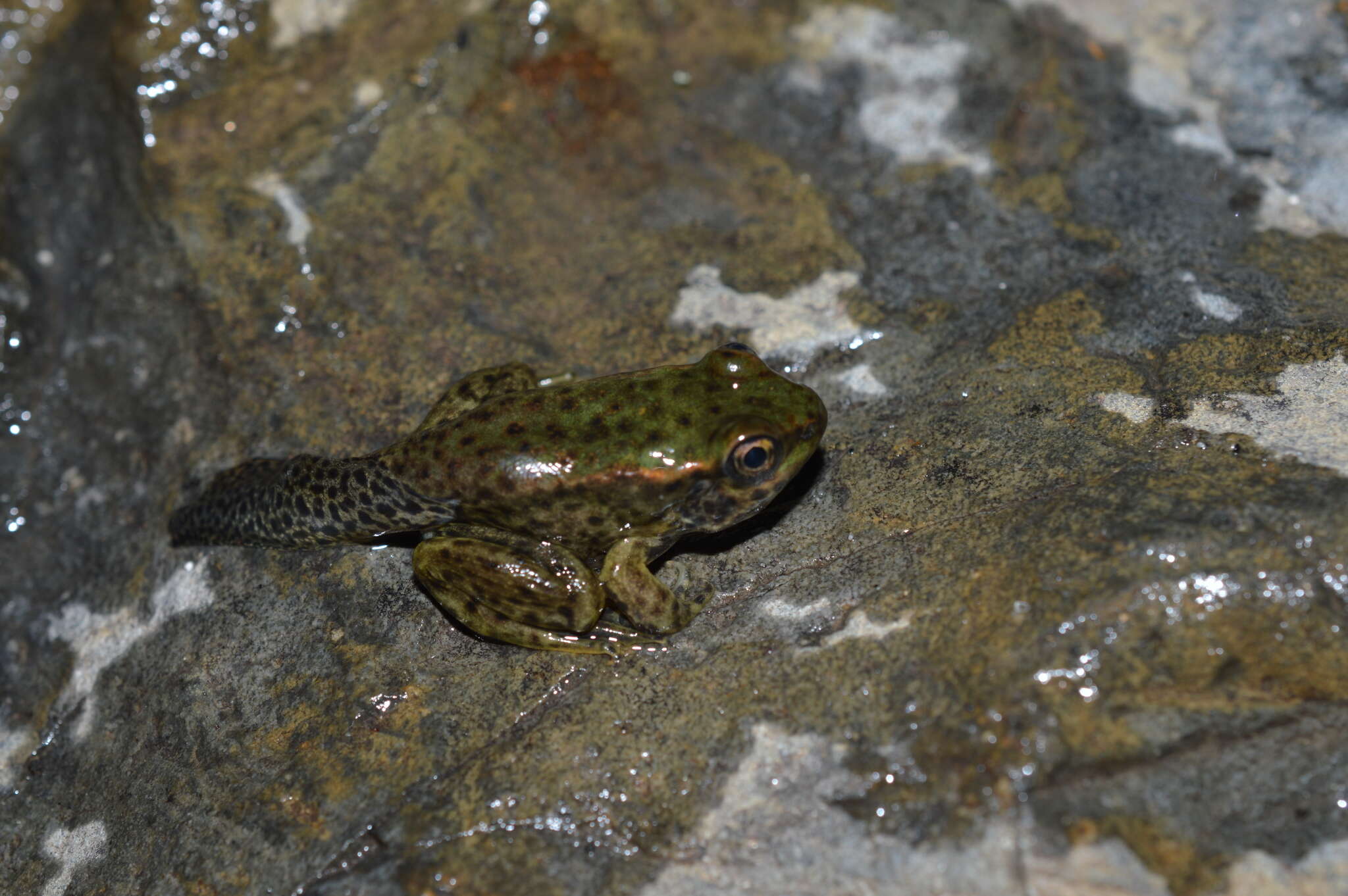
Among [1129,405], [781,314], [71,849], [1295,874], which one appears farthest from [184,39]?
[1295,874]

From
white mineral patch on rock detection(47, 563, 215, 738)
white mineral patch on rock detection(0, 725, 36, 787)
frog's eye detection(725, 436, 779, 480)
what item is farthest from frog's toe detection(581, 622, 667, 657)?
white mineral patch on rock detection(0, 725, 36, 787)

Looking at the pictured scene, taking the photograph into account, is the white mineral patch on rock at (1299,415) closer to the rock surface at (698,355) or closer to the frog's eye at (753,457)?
the rock surface at (698,355)

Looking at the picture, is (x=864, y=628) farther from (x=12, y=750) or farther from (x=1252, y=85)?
(x=1252, y=85)

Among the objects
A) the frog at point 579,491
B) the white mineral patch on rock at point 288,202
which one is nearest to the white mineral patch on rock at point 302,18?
the white mineral patch on rock at point 288,202

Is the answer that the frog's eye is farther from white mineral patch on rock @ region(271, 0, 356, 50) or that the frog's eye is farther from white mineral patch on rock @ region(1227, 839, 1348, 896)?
white mineral patch on rock @ region(271, 0, 356, 50)

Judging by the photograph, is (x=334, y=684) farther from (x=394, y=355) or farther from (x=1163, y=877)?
(x=1163, y=877)
